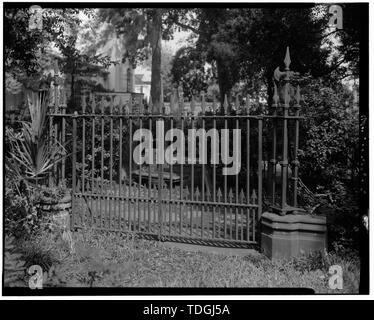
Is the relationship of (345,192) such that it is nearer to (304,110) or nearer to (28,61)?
(304,110)

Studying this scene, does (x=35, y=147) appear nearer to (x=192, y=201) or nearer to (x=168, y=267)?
(x=192, y=201)

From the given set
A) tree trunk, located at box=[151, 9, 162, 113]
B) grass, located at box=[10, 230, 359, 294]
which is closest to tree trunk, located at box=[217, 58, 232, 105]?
tree trunk, located at box=[151, 9, 162, 113]

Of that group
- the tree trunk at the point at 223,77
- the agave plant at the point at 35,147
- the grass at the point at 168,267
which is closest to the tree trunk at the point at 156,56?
the tree trunk at the point at 223,77

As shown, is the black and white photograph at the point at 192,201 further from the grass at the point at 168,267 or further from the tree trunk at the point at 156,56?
the tree trunk at the point at 156,56

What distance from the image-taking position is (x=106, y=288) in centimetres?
484

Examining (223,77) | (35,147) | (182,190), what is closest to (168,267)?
(182,190)

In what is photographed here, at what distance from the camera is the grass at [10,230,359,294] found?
4.98m

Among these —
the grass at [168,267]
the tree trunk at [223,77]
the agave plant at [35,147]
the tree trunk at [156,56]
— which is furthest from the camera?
the tree trunk at [156,56]

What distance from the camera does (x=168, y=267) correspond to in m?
5.55

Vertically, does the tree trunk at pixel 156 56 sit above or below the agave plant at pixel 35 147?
above

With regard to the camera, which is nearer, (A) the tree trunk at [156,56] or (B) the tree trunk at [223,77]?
(B) the tree trunk at [223,77]

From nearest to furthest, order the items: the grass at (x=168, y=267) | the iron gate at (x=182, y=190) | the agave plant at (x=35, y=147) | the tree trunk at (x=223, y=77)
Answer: the grass at (x=168, y=267), the iron gate at (x=182, y=190), the agave plant at (x=35, y=147), the tree trunk at (x=223, y=77)

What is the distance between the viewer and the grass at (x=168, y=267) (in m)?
4.98
